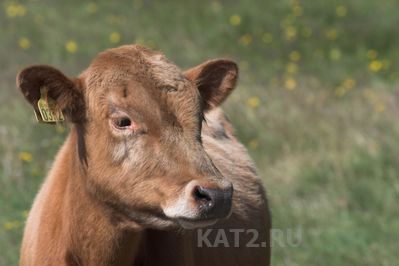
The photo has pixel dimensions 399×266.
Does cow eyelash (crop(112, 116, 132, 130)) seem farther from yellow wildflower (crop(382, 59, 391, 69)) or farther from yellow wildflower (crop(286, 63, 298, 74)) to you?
yellow wildflower (crop(382, 59, 391, 69))

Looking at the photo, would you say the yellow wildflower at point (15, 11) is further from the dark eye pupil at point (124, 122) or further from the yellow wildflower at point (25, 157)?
the dark eye pupil at point (124, 122)

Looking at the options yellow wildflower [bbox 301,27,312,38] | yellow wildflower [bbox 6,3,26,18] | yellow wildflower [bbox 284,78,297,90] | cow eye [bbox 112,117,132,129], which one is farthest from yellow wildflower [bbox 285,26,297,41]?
cow eye [bbox 112,117,132,129]

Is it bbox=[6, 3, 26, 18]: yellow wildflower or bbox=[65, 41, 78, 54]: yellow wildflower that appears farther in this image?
bbox=[6, 3, 26, 18]: yellow wildflower

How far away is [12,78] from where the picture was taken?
13.1 meters

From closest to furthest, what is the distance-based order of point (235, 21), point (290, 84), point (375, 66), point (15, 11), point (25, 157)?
1. point (25, 157)
2. point (290, 84)
3. point (375, 66)
4. point (15, 11)
5. point (235, 21)

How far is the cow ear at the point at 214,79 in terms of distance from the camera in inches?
249

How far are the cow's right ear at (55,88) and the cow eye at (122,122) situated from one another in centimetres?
28

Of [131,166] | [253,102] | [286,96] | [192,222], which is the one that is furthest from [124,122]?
[286,96]

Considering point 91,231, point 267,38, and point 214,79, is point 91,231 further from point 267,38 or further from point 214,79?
point 267,38

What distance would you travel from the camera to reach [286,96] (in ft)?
45.6

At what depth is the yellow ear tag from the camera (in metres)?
5.83

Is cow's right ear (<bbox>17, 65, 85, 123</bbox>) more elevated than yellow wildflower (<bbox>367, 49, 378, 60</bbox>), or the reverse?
yellow wildflower (<bbox>367, 49, 378, 60</bbox>)

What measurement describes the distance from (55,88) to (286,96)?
828cm

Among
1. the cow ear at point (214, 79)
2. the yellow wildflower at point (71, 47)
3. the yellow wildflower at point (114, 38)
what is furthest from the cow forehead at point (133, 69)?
the yellow wildflower at point (114, 38)
